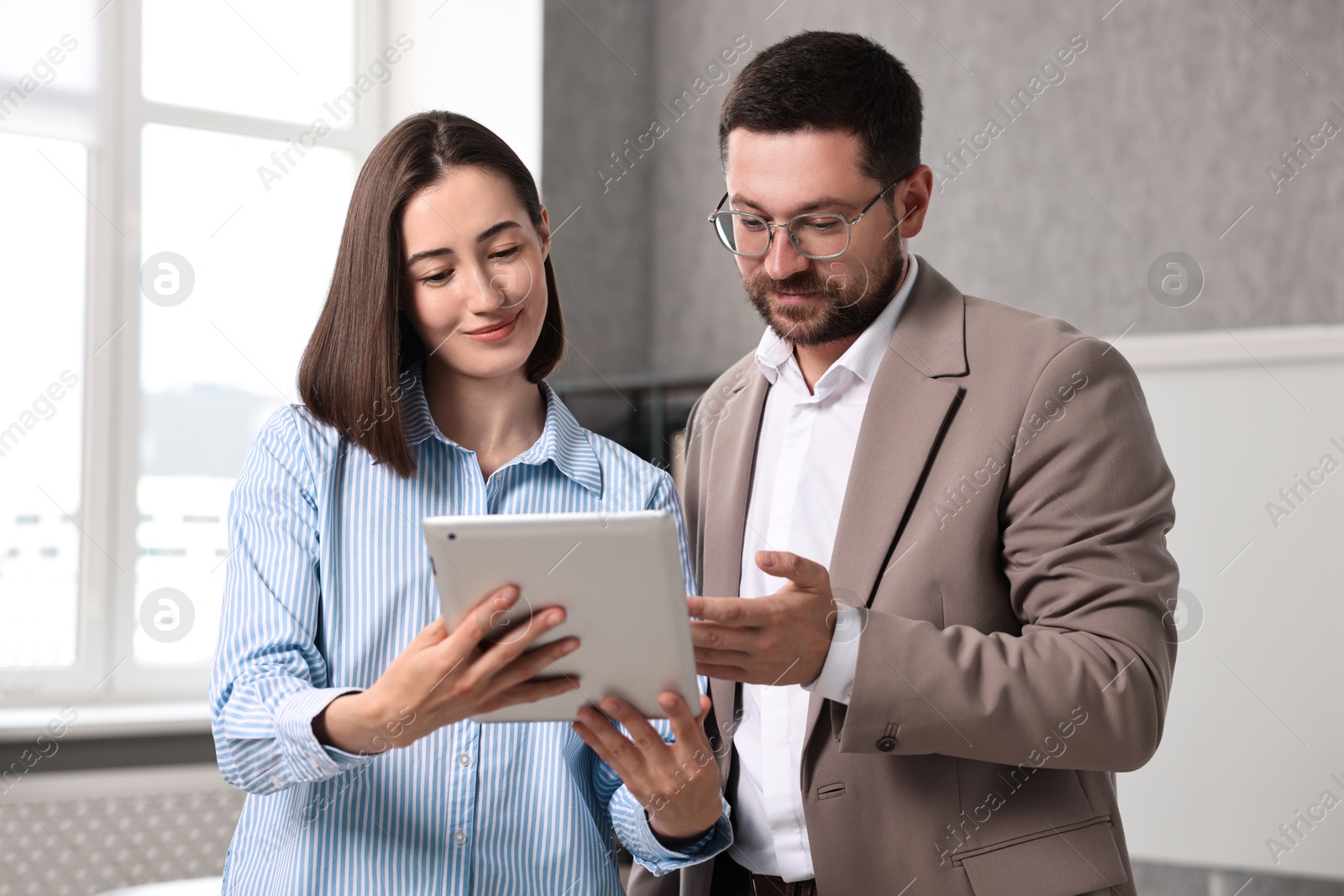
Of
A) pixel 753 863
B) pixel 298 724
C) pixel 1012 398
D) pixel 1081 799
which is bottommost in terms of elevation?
pixel 753 863

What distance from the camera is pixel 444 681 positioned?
973 mm

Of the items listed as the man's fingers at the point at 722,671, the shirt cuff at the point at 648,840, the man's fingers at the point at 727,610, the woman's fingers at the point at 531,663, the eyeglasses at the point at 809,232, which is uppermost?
the eyeglasses at the point at 809,232

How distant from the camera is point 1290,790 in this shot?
2.21m

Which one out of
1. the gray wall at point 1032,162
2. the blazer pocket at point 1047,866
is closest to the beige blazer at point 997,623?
the blazer pocket at point 1047,866

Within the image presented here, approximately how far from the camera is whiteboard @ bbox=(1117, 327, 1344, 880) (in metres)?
2.17

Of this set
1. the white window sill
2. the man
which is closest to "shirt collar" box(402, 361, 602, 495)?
the man

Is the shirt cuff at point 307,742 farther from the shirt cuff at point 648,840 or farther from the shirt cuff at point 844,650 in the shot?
the shirt cuff at point 844,650

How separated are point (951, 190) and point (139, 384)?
2.54m

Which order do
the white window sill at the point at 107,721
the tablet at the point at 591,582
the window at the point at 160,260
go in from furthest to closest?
the window at the point at 160,260 < the white window sill at the point at 107,721 < the tablet at the point at 591,582

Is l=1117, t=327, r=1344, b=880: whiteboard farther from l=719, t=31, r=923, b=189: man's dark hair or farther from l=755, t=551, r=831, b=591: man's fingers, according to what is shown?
l=755, t=551, r=831, b=591: man's fingers

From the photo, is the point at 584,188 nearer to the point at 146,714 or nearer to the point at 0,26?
the point at 0,26

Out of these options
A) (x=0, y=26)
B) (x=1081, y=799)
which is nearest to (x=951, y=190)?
(x=1081, y=799)

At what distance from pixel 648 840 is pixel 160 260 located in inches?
112

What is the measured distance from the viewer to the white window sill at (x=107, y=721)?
2.94m
